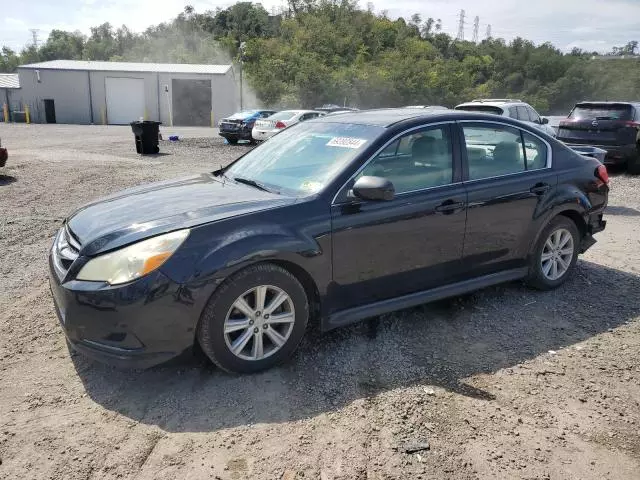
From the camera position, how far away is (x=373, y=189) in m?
3.58

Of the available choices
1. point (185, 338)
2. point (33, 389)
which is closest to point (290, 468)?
point (185, 338)

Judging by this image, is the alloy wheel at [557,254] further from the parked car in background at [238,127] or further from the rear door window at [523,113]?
the parked car in background at [238,127]

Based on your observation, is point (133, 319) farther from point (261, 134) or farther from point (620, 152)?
point (261, 134)

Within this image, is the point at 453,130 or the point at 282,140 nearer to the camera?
the point at 453,130

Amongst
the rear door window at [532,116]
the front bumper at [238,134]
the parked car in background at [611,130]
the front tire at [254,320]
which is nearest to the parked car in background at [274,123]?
the front bumper at [238,134]

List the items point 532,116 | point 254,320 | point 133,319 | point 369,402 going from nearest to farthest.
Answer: point 133,319
point 369,402
point 254,320
point 532,116

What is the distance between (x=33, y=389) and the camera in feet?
11.0

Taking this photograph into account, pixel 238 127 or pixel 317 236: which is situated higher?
pixel 317 236

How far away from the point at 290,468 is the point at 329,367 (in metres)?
1.02

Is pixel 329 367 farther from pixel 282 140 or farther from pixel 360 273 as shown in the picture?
pixel 282 140

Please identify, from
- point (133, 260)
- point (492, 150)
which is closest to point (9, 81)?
point (492, 150)

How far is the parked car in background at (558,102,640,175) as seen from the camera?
12688 mm

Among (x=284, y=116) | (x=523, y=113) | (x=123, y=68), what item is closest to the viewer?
(x=523, y=113)

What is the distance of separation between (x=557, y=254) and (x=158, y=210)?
354 cm
